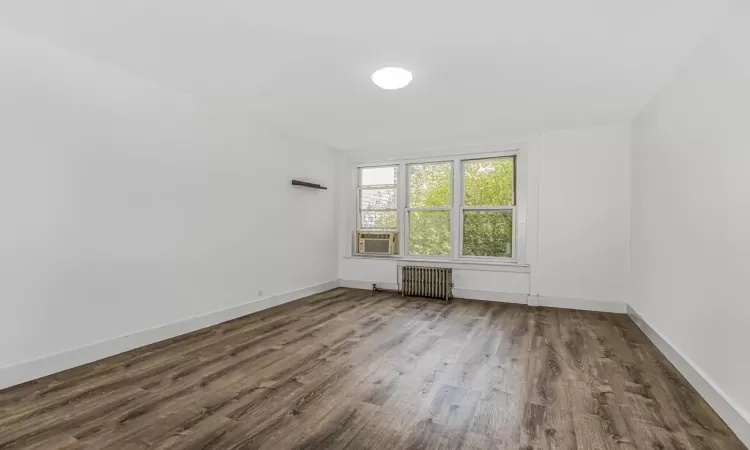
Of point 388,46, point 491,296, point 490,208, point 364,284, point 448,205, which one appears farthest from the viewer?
point 364,284

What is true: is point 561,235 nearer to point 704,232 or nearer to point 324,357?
point 704,232

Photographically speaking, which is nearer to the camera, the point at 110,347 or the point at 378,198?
the point at 110,347

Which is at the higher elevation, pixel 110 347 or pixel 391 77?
pixel 391 77

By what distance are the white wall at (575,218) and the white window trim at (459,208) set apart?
0.11m

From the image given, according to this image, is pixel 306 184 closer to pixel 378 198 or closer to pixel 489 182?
pixel 378 198

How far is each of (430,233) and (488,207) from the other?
108 centimetres

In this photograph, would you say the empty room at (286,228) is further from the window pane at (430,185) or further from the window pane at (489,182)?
the window pane at (430,185)

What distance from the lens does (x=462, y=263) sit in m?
6.08

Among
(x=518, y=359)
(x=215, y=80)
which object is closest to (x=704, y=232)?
(x=518, y=359)

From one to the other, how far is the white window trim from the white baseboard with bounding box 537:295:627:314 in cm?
63

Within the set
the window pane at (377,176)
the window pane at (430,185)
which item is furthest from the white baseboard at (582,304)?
the window pane at (377,176)

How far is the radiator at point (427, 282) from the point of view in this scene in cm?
590

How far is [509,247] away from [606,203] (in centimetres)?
147

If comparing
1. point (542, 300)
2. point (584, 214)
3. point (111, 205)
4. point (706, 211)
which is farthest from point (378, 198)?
point (706, 211)
